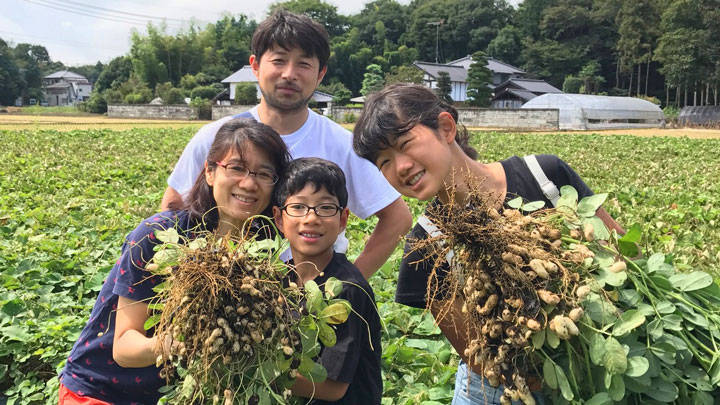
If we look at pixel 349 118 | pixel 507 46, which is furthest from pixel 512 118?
pixel 507 46

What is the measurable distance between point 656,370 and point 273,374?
92cm

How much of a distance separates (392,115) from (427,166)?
0.21 m

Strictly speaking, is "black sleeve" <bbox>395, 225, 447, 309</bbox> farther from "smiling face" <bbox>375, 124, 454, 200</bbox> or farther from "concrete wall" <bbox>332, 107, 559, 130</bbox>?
"concrete wall" <bbox>332, 107, 559, 130</bbox>

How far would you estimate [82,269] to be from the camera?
454 centimetres

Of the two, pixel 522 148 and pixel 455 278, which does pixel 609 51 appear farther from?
pixel 455 278

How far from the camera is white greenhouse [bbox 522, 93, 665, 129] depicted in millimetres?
38000

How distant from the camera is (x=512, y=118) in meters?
37.0

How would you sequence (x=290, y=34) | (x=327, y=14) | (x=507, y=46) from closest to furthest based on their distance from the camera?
(x=290, y=34) < (x=507, y=46) < (x=327, y=14)

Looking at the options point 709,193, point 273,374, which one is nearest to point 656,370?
point 273,374

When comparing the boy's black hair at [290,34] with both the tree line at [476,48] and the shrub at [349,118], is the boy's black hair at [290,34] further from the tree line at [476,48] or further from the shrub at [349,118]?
the shrub at [349,118]

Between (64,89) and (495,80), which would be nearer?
(495,80)

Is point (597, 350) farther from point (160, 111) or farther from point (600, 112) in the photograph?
point (160, 111)

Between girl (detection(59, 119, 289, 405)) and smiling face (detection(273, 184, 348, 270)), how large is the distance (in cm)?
14

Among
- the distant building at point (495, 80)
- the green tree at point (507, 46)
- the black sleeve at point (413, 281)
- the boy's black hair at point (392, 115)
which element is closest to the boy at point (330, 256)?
the black sleeve at point (413, 281)
